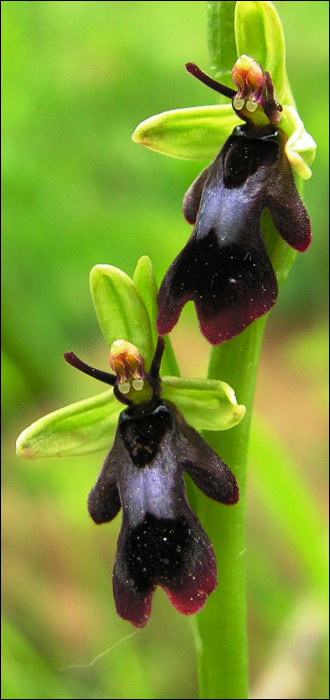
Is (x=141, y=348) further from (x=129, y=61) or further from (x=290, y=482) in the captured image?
(x=129, y=61)

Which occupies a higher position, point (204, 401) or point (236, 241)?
point (236, 241)

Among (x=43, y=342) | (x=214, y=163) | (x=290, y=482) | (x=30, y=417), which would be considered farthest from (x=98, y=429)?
A: (x=30, y=417)

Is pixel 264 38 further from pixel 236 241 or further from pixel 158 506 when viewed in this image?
pixel 158 506

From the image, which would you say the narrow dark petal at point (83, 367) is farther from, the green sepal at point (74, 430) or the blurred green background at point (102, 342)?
the blurred green background at point (102, 342)

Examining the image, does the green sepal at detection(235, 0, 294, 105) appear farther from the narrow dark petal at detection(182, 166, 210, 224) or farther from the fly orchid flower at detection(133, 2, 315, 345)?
the narrow dark petal at detection(182, 166, 210, 224)

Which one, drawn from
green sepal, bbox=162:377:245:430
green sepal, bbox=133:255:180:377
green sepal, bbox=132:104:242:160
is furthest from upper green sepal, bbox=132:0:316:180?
green sepal, bbox=162:377:245:430

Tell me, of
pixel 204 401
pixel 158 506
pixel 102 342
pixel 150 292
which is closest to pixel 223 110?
pixel 150 292
